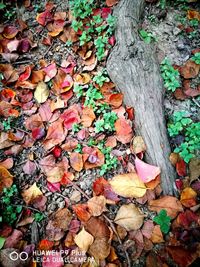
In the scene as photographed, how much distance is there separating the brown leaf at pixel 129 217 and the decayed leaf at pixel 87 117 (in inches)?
28.4

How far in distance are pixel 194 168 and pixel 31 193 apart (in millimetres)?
1215

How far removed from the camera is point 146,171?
1947 mm

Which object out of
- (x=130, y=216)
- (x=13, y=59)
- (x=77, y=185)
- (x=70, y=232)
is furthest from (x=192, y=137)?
(x=13, y=59)

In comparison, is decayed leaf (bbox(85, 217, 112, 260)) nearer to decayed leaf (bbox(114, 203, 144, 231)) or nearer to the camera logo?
decayed leaf (bbox(114, 203, 144, 231))

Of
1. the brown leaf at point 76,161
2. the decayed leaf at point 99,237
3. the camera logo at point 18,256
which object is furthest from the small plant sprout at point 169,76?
the camera logo at point 18,256

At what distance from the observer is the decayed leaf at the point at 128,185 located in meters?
1.91

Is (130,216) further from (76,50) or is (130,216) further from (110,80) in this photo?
(76,50)

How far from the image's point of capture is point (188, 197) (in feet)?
6.15

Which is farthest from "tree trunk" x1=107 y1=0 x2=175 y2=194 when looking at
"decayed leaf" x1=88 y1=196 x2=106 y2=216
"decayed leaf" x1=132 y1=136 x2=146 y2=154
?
"decayed leaf" x1=88 y1=196 x2=106 y2=216

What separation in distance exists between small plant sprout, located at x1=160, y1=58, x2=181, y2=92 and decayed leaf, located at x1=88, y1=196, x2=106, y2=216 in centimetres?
106

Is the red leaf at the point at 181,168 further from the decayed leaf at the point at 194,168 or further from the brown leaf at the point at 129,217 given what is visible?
the brown leaf at the point at 129,217

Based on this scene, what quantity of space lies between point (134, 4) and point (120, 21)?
0.90 feet

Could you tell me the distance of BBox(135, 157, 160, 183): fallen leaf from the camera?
193 cm

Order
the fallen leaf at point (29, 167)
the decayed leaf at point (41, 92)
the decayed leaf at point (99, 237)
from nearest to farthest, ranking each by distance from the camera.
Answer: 1. the decayed leaf at point (99, 237)
2. the fallen leaf at point (29, 167)
3. the decayed leaf at point (41, 92)
